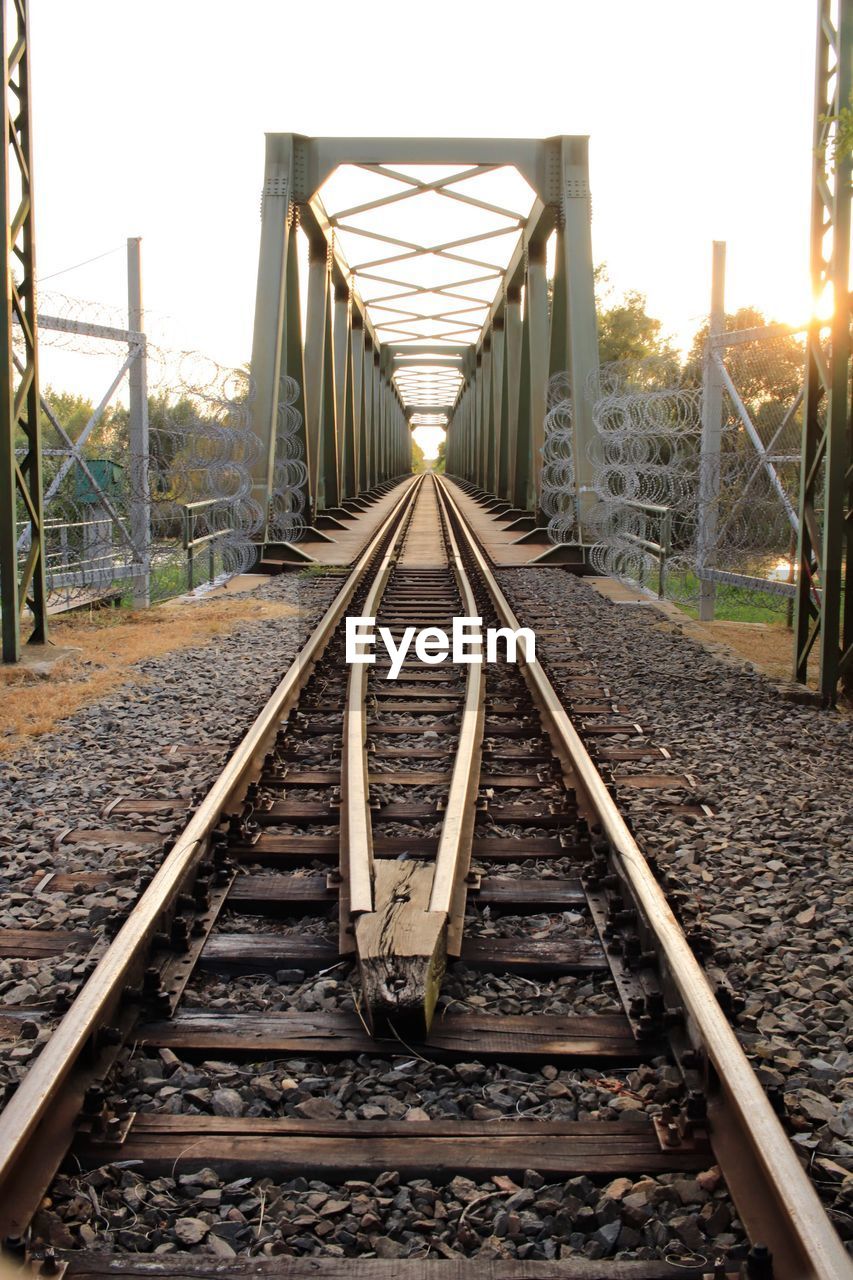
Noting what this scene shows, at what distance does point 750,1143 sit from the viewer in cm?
231

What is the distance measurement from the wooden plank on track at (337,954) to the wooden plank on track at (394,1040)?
0.30m

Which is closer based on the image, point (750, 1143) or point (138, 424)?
point (750, 1143)

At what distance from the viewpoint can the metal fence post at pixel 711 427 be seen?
35.4 feet

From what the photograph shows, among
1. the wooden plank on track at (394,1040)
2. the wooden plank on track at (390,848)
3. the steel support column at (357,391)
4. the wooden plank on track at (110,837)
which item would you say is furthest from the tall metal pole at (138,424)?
the steel support column at (357,391)

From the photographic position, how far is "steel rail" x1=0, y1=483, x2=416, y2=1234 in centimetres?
231

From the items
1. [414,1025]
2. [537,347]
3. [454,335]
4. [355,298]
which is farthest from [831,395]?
[454,335]

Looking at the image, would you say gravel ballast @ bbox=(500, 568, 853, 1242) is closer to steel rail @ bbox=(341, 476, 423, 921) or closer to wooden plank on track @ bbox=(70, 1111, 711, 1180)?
wooden plank on track @ bbox=(70, 1111, 711, 1180)

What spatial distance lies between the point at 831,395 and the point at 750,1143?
5.63 meters

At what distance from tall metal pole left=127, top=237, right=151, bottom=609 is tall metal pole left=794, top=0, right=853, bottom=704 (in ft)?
22.3

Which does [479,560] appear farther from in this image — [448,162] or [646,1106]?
[646,1106]

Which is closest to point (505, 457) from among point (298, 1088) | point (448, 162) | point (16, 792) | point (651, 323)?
point (448, 162)

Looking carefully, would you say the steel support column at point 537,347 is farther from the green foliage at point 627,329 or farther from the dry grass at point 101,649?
the green foliage at point 627,329

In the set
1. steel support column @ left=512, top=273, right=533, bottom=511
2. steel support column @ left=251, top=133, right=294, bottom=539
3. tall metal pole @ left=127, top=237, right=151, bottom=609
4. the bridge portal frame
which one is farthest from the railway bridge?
steel support column @ left=512, top=273, right=533, bottom=511

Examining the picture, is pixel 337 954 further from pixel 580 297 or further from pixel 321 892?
pixel 580 297
